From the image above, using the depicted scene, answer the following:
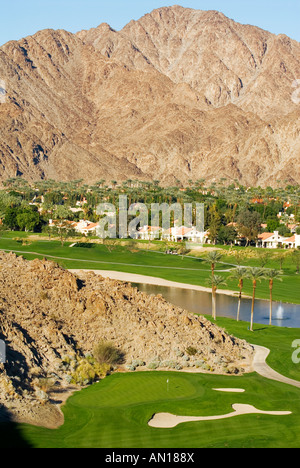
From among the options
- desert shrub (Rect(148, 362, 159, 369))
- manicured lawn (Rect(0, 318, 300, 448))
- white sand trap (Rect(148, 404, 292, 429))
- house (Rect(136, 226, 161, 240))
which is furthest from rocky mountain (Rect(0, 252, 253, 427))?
house (Rect(136, 226, 161, 240))

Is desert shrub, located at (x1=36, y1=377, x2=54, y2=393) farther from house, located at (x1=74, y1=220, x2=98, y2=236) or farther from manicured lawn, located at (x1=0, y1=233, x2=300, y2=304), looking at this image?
house, located at (x1=74, y1=220, x2=98, y2=236)

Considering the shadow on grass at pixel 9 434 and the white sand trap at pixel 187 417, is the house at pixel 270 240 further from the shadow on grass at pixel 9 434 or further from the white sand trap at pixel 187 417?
the shadow on grass at pixel 9 434

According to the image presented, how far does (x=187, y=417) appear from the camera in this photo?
29.9 m

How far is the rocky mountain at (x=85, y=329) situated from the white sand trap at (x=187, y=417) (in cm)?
567

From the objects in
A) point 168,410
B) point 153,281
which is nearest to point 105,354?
point 168,410

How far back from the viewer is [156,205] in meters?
173

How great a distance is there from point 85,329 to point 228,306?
3688cm

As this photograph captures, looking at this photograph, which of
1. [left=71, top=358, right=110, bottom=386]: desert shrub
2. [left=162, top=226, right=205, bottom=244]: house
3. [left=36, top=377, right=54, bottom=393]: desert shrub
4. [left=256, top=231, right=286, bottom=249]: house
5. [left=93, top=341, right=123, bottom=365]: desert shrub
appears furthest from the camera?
[left=162, top=226, right=205, bottom=244]: house

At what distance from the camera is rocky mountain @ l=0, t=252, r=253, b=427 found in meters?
34.7

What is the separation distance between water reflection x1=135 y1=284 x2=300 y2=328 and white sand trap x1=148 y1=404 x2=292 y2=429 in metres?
31.8

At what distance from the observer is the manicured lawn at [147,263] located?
297 ft

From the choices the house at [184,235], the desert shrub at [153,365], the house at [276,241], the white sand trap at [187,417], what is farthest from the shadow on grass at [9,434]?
the house at [184,235]

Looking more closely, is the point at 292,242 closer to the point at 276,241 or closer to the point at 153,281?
the point at 276,241

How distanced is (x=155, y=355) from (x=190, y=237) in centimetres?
10578
